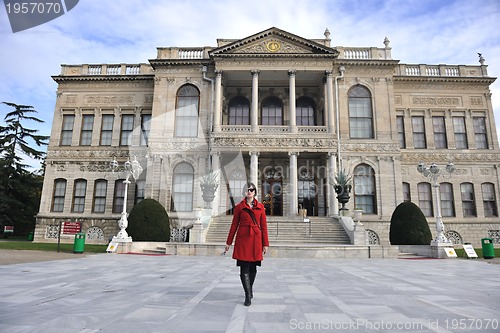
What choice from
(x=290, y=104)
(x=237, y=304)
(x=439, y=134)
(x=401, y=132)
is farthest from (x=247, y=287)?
(x=439, y=134)

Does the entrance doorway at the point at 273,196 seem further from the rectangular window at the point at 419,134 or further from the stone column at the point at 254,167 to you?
the rectangular window at the point at 419,134

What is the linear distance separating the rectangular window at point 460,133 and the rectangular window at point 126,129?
1037 inches

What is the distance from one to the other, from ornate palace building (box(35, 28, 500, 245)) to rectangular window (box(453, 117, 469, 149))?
0.09 metres

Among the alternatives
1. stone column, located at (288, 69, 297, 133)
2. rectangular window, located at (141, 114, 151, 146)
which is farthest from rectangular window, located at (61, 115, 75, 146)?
stone column, located at (288, 69, 297, 133)

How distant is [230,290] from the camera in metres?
6.08

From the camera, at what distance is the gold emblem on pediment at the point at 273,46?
24.3 meters

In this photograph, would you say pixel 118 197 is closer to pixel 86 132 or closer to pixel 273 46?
pixel 86 132

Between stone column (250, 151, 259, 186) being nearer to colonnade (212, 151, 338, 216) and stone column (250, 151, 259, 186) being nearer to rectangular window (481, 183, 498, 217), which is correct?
colonnade (212, 151, 338, 216)

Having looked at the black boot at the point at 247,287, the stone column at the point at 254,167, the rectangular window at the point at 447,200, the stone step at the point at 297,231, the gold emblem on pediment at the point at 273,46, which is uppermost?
the gold emblem on pediment at the point at 273,46

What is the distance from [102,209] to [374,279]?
23.3 metres

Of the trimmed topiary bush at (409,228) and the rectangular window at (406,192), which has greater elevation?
the rectangular window at (406,192)

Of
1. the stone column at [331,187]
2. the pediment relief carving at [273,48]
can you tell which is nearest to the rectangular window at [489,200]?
the stone column at [331,187]

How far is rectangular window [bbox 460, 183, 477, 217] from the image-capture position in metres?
25.2

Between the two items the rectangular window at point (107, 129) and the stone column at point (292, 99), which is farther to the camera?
the rectangular window at point (107, 129)
